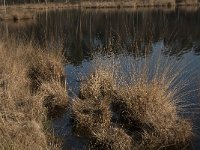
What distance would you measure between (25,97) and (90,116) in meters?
1.47

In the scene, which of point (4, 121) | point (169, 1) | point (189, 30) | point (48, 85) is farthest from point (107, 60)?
point (169, 1)

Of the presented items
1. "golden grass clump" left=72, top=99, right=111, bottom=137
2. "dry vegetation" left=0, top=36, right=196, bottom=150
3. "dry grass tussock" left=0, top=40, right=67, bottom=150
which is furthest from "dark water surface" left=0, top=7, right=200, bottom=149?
"dry grass tussock" left=0, top=40, right=67, bottom=150

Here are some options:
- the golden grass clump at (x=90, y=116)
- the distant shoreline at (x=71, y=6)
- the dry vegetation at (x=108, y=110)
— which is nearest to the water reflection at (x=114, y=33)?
the dry vegetation at (x=108, y=110)

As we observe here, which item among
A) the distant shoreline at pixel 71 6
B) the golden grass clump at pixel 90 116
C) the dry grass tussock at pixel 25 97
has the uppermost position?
the distant shoreline at pixel 71 6

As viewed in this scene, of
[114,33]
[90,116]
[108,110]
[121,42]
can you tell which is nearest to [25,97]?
[90,116]

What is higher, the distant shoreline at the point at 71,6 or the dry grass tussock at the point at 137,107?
the distant shoreline at the point at 71,6

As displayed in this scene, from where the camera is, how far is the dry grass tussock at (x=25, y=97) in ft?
18.5

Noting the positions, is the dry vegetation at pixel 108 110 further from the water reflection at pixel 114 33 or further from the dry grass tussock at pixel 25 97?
the water reflection at pixel 114 33

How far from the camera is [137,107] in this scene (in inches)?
314

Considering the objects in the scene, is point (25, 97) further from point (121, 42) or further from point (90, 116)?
point (121, 42)

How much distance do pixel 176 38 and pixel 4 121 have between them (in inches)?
743

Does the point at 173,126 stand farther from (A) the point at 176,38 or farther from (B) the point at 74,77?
(A) the point at 176,38

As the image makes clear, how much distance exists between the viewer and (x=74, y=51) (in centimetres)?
A: 2050

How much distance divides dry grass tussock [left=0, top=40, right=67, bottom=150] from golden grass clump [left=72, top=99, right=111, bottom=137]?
0.71 m
